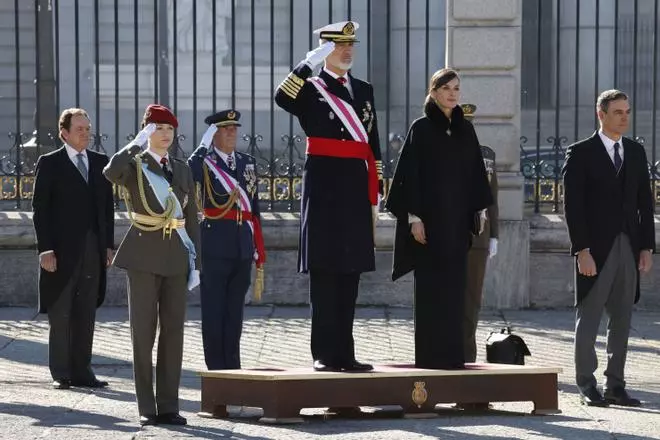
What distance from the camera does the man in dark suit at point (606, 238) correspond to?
9109 mm

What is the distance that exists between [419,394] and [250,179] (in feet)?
6.80

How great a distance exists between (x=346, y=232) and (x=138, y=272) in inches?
43.6

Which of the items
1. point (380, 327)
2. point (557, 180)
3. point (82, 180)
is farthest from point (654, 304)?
point (82, 180)

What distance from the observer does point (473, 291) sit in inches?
403

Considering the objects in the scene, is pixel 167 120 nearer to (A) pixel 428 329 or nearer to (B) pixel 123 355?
(A) pixel 428 329

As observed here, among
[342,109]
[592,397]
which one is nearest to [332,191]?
[342,109]

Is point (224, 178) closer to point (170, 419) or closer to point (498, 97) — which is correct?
point (170, 419)

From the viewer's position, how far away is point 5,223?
13.8m

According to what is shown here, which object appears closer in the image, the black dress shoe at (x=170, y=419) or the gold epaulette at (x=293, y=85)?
the black dress shoe at (x=170, y=419)

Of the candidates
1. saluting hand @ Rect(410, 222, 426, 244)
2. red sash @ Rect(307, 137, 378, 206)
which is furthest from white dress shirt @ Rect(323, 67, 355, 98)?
saluting hand @ Rect(410, 222, 426, 244)

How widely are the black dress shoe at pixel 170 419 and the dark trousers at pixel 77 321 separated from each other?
5.09 ft

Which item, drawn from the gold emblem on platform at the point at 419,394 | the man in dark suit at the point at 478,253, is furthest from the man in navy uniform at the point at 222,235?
the gold emblem on platform at the point at 419,394

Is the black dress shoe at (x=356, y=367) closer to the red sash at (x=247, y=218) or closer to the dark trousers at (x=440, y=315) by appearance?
the dark trousers at (x=440, y=315)

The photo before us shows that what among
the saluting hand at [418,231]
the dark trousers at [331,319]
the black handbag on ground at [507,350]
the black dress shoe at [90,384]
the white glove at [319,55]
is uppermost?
the white glove at [319,55]
